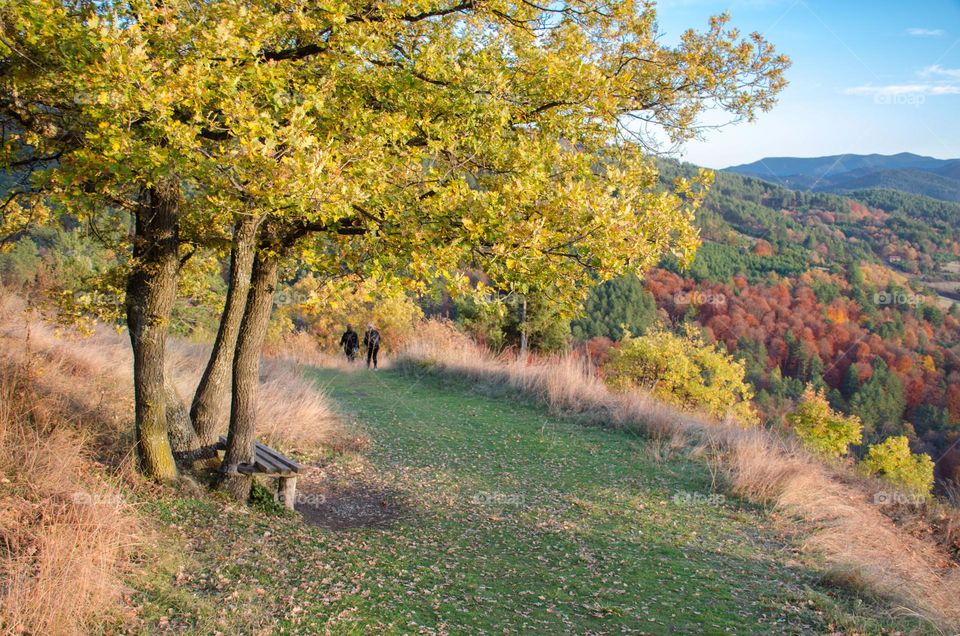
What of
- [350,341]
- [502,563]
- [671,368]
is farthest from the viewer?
[671,368]

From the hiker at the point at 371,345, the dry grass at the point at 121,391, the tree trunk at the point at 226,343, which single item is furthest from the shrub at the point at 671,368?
the tree trunk at the point at 226,343

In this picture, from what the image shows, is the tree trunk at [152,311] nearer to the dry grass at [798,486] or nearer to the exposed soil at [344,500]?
the exposed soil at [344,500]

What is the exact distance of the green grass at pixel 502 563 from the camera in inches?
170

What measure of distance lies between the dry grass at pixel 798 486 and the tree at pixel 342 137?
3302mm

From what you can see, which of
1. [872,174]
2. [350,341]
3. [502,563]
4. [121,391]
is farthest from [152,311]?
[872,174]

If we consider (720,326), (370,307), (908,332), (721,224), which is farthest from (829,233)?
(370,307)

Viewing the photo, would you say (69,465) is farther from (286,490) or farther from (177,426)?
(286,490)

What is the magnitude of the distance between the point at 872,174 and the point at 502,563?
18829 centimetres

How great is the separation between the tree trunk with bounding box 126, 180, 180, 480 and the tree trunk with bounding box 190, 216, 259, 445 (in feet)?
1.69

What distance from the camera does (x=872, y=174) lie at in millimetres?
161875

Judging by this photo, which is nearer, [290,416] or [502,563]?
[502,563]

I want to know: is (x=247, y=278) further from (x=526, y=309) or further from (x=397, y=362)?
(x=526, y=309)

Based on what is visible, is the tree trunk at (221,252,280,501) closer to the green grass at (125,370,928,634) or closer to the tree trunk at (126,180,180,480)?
the green grass at (125,370,928,634)

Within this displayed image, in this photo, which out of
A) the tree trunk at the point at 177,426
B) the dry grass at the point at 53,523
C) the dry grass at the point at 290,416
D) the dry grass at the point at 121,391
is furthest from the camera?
the dry grass at the point at 290,416
